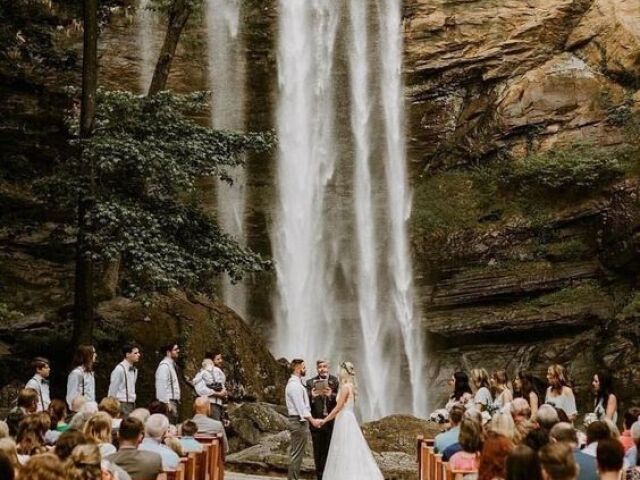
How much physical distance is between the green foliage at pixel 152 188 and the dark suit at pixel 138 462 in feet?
30.7

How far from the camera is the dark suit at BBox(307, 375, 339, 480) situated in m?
13.1

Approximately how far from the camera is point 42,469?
16.3ft

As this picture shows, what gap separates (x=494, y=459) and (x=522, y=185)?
23.1m

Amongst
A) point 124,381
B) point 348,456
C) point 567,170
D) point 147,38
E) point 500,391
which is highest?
point 147,38

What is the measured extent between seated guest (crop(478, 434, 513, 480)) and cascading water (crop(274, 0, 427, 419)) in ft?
67.4

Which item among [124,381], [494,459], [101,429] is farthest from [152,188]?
[494,459]

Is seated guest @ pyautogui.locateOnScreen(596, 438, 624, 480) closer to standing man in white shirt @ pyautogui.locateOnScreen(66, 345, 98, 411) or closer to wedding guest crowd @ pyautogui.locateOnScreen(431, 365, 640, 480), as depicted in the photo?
wedding guest crowd @ pyautogui.locateOnScreen(431, 365, 640, 480)

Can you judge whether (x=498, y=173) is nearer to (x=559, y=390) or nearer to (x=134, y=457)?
(x=559, y=390)

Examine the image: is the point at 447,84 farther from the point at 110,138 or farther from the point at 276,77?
the point at 110,138

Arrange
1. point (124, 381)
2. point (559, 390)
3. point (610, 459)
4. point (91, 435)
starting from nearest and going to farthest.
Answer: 1. point (610, 459)
2. point (91, 435)
3. point (559, 390)
4. point (124, 381)

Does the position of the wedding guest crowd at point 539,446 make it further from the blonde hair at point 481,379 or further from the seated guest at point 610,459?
the blonde hair at point 481,379

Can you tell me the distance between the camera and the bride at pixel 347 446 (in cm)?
1207

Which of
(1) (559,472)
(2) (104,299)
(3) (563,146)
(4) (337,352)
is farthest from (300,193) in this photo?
(1) (559,472)

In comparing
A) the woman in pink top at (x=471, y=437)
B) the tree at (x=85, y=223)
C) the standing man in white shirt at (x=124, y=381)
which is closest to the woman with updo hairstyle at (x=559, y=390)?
the woman in pink top at (x=471, y=437)
